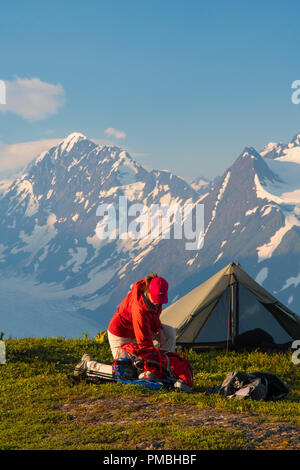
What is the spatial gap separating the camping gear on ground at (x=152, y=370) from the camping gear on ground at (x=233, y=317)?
7040 millimetres

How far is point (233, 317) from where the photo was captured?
62.4ft

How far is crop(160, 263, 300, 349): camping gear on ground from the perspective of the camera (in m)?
18.7

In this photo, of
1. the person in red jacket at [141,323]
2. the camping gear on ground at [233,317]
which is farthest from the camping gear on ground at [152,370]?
the camping gear on ground at [233,317]

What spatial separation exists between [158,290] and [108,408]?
8.87 ft

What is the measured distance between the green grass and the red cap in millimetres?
1964

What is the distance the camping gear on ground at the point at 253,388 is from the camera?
10.7m

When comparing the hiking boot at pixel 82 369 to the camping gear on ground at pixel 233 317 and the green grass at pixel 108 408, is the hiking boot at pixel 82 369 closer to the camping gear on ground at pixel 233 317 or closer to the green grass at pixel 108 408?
the green grass at pixel 108 408

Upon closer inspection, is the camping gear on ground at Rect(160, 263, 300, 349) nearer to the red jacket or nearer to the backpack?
the red jacket

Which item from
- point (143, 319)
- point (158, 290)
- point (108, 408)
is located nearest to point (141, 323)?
point (143, 319)

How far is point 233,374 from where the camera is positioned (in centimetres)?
1145

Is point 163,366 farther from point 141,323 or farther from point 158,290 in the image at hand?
point 158,290

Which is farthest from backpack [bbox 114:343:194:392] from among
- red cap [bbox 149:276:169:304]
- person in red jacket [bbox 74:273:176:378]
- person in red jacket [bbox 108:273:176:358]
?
red cap [bbox 149:276:169:304]

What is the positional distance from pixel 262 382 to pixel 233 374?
26.3 inches
